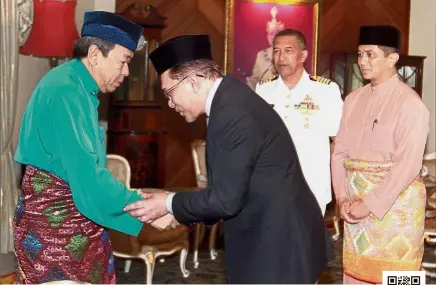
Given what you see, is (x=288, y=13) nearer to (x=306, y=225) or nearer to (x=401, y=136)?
(x=401, y=136)

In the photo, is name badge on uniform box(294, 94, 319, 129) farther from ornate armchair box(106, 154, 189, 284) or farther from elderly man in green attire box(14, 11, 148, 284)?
elderly man in green attire box(14, 11, 148, 284)

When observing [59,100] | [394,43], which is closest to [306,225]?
[59,100]

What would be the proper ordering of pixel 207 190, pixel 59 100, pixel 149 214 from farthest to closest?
pixel 149 214 → pixel 59 100 → pixel 207 190

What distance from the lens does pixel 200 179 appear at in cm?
601

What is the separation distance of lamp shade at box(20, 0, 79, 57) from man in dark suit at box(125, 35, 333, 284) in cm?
276

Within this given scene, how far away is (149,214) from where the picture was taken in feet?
8.59

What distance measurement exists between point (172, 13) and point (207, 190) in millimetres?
5663

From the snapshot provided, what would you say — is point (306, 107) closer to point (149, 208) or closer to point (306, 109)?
point (306, 109)

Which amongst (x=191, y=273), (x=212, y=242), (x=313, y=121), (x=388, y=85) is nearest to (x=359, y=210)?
(x=388, y=85)

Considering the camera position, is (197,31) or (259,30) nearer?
(197,31)

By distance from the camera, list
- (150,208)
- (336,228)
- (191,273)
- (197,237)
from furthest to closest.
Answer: (336,228), (197,237), (191,273), (150,208)

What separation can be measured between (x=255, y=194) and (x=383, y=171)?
1329 mm

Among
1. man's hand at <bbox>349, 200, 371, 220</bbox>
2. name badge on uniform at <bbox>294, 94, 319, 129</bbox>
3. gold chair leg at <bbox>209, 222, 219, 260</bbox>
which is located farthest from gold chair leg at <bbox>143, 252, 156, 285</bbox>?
man's hand at <bbox>349, 200, 371, 220</bbox>

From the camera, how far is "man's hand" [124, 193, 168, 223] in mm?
2570
